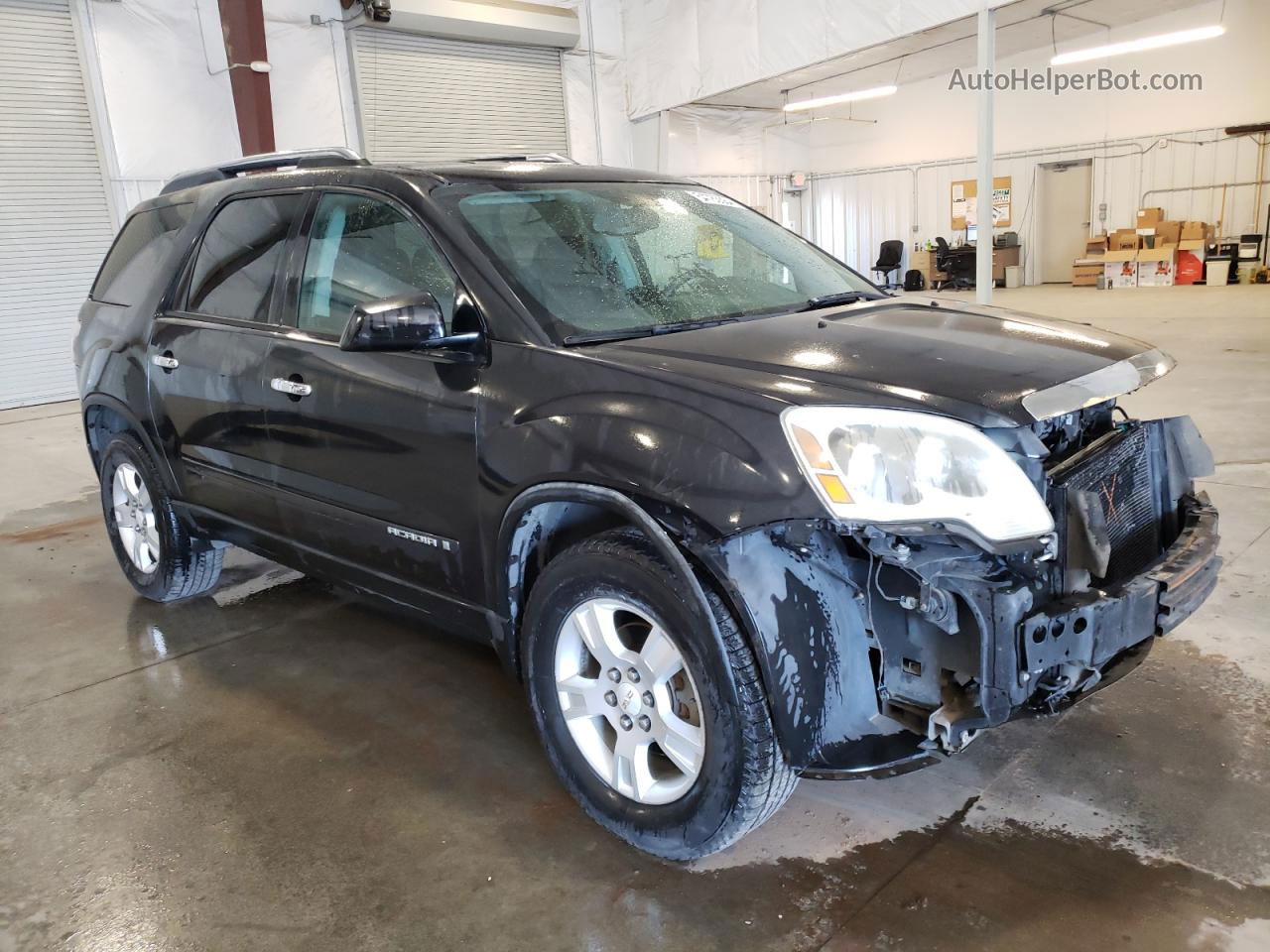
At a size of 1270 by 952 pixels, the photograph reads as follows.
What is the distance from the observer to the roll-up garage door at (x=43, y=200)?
398 inches

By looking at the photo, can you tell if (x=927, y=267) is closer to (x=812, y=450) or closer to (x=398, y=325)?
(x=398, y=325)

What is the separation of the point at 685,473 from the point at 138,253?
2.91 m

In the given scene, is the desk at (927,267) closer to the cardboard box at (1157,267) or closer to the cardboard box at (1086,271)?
the cardboard box at (1086,271)

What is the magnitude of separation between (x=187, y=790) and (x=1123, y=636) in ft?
7.38

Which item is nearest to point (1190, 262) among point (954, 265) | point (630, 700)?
point (954, 265)

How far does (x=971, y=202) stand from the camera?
19859mm

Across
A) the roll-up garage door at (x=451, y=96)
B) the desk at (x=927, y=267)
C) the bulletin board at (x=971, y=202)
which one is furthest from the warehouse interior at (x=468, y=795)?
the bulletin board at (x=971, y=202)

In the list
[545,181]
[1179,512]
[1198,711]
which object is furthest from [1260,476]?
[545,181]

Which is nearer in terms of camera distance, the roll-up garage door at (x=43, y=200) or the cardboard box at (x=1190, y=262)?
the roll-up garage door at (x=43, y=200)

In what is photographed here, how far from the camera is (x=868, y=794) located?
2.26 metres

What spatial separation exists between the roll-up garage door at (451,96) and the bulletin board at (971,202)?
31.5ft

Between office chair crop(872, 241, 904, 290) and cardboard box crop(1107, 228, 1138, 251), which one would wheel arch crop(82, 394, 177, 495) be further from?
cardboard box crop(1107, 228, 1138, 251)

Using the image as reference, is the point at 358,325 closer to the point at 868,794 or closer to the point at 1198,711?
the point at 868,794

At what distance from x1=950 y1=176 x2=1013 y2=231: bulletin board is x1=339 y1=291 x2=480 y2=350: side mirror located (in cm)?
1962
